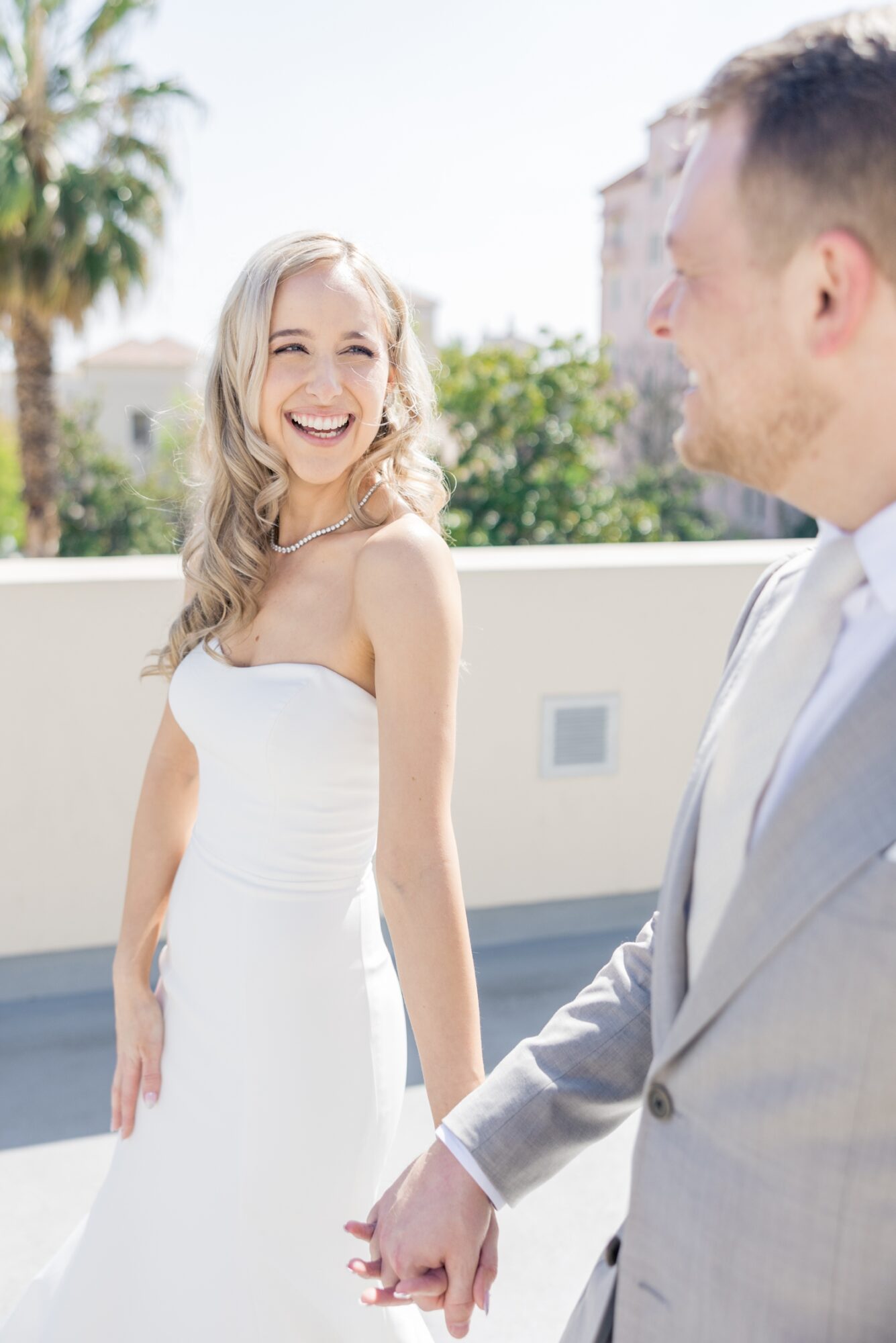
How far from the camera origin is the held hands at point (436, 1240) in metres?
1.29

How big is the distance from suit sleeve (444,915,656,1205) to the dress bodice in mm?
706

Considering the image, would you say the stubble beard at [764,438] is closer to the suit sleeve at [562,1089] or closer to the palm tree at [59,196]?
the suit sleeve at [562,1089]

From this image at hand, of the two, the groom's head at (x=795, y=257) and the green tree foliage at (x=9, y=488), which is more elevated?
the groom's head at (x=795, y=257)

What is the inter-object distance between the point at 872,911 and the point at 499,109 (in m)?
41.1

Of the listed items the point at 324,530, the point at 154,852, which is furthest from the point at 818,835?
the point at 154,852

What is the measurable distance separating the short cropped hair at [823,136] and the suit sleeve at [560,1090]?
0.79 metres

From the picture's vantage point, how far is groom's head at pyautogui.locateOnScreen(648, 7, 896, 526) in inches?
35.5

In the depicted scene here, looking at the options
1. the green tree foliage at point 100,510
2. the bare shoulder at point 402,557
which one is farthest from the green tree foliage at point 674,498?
the bare shoulder at point 402,557

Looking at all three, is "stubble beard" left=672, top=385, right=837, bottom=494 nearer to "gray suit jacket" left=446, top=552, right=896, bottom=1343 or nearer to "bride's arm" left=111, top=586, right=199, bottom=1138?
"gray suit jacket" left=446, top=552, right=896, bottom=1343

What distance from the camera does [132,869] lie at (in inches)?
90.6

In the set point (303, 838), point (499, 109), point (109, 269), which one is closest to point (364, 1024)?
point (303, 838)

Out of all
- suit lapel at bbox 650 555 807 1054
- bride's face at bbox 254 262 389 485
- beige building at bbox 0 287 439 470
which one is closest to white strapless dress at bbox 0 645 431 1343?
bride's face at bbox 254 262 389 485

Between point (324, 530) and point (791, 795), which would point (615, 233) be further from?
point (791, 795)

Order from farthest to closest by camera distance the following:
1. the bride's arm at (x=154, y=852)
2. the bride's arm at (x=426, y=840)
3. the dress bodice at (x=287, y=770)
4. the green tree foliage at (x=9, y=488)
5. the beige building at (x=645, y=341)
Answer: the green tree foliage at (x=9, y=488)
the beige building at (x=645, y=341)
the bride's arm at (x=154, y=852)
the dress bodice at (x=287, y=770)
the bride's arm at (x=426, y=840)
